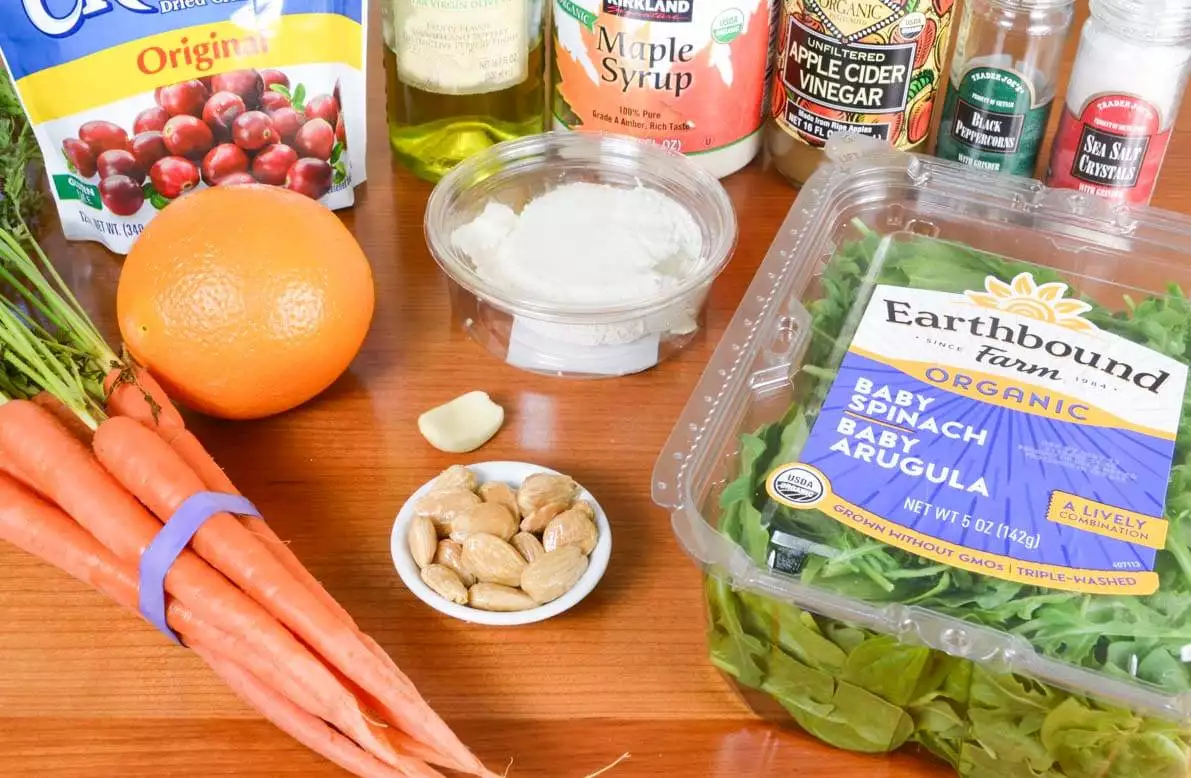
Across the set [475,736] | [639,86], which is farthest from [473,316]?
[475,736]

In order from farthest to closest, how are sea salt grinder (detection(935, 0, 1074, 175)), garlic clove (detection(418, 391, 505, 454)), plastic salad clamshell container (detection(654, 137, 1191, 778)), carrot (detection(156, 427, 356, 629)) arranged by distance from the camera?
sea salt grinder (detection(935, 0, 1074, 175)) < garlic clove (detection(418, 391, 505, 454)) < carrot (detection(156, 427, 356, 629)) < plastic salad clamshell container (detection(654, 137, 1191, 778))

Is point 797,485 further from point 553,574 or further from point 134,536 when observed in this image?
point 134,536

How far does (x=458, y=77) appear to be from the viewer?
3.39 feet

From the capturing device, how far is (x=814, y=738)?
0.71 meters

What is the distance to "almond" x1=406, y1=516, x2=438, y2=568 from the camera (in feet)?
2.50

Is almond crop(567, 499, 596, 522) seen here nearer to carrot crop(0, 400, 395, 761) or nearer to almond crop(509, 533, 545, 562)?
almond crop(509, 533, 545, 562)

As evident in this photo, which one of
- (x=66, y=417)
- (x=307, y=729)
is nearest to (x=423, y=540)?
(x=307, y=729)

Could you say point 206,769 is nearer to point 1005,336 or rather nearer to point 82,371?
point 82,371

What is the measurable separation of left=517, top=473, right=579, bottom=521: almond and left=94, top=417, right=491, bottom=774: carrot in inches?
5.6

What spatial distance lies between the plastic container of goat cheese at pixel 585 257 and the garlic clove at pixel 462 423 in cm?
6

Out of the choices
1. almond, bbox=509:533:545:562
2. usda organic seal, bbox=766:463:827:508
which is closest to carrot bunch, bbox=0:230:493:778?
almond, bbox=509:533:545:562

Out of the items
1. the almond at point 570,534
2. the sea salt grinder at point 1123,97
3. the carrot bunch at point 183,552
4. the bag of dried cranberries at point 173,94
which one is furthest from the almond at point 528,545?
the sea salt grinder at point 1123,97

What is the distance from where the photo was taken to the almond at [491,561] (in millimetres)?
756

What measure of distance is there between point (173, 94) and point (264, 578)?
427 millimetres
